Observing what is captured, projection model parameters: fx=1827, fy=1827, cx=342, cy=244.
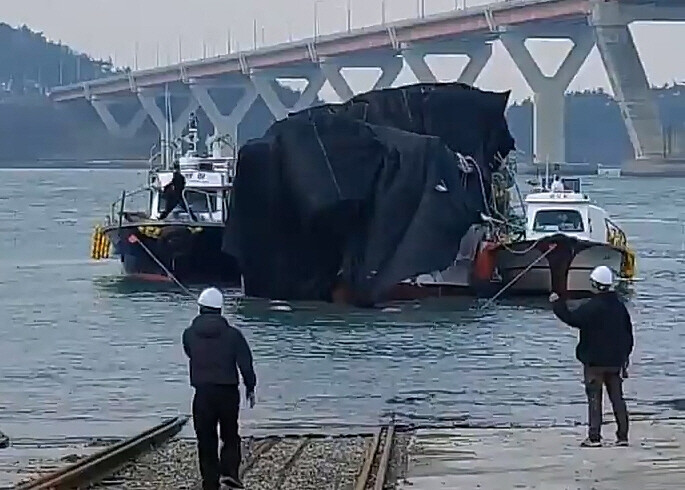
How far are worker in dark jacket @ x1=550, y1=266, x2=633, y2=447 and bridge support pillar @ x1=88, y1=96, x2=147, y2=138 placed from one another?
10387cm

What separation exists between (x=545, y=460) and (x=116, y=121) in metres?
110

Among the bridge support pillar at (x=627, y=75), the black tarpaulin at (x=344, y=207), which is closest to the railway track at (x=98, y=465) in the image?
the black tarpaulin at (x=344, y=207)

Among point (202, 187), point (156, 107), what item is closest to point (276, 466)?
point (202, 187)

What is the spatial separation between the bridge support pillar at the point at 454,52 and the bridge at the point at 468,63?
52mm

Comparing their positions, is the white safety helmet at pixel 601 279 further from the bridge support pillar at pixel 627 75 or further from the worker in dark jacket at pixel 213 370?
the bridge support pillar at pixel 627 75

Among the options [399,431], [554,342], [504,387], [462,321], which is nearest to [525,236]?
[462,321]

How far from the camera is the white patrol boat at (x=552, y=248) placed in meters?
37.2

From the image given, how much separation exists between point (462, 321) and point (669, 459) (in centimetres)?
2149

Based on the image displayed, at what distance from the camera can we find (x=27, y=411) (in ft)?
73.2

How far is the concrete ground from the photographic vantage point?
1330 centimetres

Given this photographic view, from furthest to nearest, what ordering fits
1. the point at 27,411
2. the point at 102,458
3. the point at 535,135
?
the point at 535,135
the point at 27,411
the point at 102,458

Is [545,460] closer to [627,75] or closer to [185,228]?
[185,228]

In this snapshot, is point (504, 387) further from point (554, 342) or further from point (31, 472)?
point (31, 472)

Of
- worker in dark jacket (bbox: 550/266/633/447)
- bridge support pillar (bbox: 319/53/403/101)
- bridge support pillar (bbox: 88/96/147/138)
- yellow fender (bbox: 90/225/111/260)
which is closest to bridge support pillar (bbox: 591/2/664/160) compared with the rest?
bridge support pillar (bbox: 319/53/403/101)
